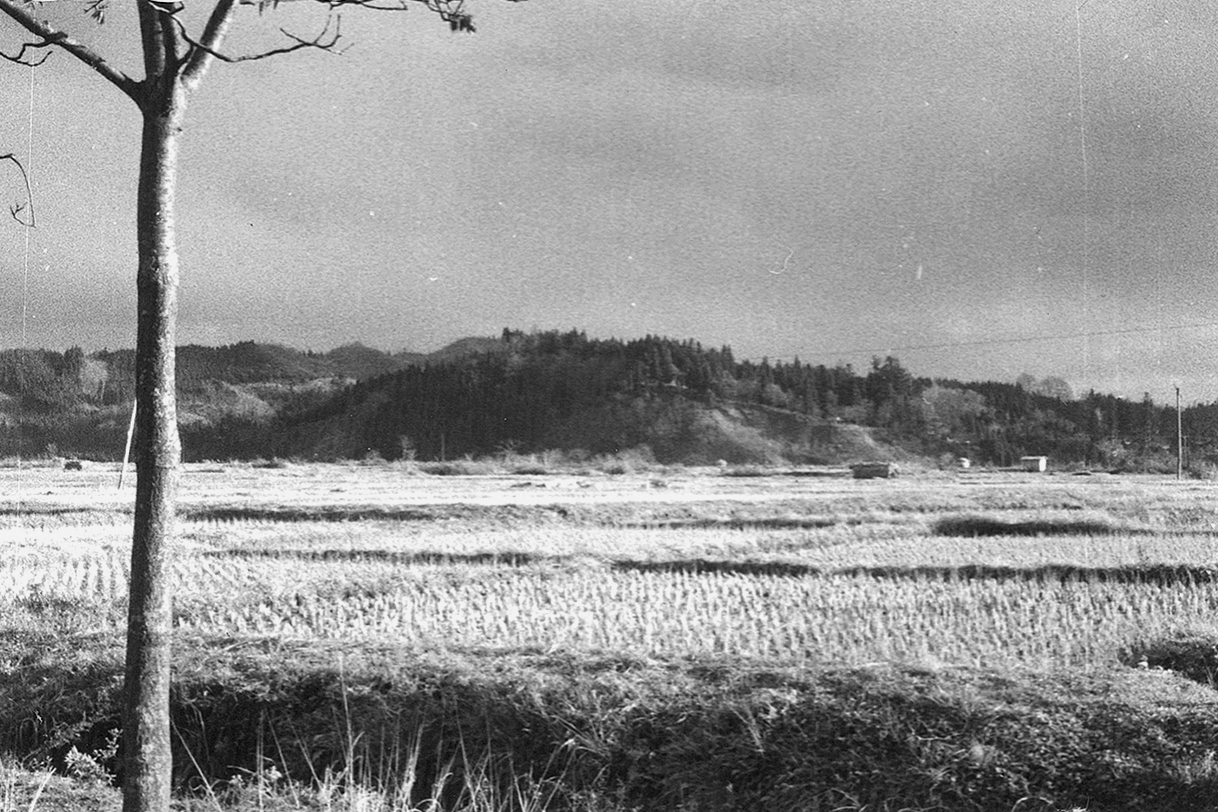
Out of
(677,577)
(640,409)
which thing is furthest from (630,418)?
(677,577)

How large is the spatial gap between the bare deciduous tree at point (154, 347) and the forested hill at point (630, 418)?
91.7m

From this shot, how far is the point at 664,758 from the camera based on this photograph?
703 centimetres

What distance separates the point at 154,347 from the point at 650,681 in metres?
4.12

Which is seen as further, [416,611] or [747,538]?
[747,538]

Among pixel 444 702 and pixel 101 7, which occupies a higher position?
pixel 101 7

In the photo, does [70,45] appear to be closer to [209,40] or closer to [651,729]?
[209,40]

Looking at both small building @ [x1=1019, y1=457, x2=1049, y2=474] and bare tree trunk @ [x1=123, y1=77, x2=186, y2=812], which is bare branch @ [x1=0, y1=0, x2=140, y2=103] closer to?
bare tree trunk @ [x1=123, y1=77, x2=186, y2=812]

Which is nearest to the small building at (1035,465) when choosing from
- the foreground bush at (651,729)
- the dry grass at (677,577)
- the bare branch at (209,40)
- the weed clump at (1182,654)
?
the dry grass at (677,577)

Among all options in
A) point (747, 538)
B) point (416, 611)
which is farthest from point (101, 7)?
point (747, 538)

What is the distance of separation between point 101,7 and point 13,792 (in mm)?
Result: 4207

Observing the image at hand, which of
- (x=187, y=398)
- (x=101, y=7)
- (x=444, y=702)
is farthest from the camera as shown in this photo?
(x=187, y=398)

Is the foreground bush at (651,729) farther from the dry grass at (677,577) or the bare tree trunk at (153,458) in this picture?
the bare tree trunk at (153,458)

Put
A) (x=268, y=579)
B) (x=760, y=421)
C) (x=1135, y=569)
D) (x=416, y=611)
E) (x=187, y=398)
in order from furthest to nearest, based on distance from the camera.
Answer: (x=187, y=398) < (x=760, y=421) < (x=1135, y=569) < (x=268, y=579) < (x=416, y=611)

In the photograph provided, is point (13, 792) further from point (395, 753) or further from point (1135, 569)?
point (1135, 569)
